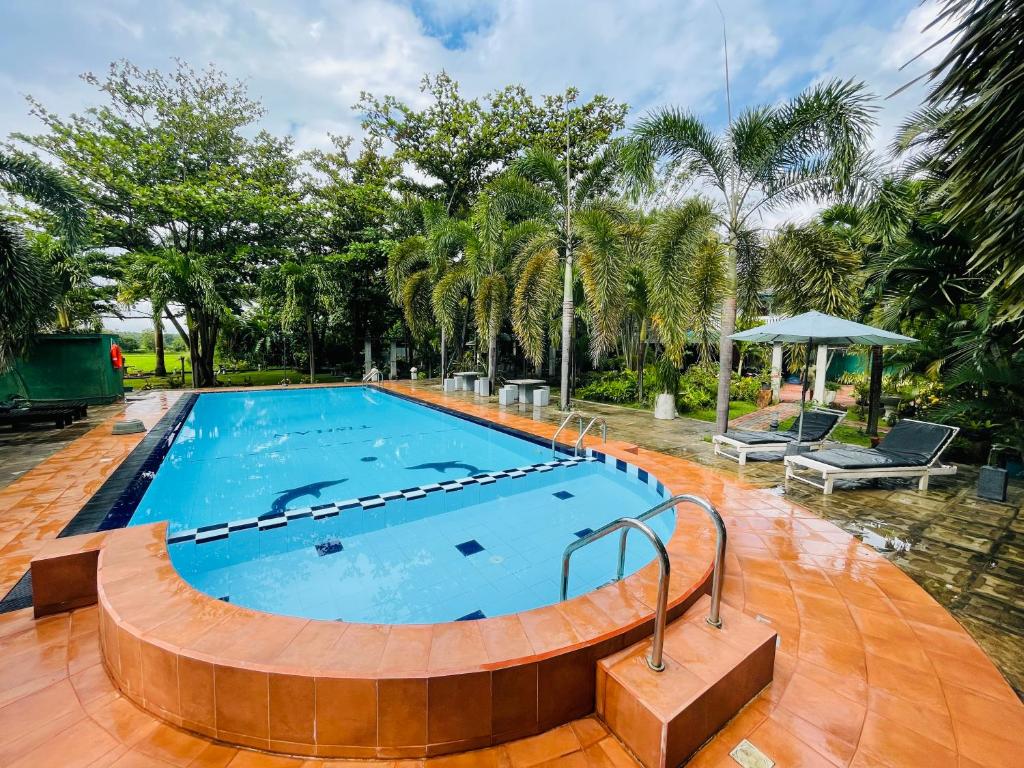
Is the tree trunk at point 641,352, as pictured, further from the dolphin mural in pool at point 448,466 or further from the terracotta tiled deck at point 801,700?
the terracotta tiled deck at point 801,700

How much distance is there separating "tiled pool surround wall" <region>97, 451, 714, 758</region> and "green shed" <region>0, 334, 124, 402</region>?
1188 centimetres

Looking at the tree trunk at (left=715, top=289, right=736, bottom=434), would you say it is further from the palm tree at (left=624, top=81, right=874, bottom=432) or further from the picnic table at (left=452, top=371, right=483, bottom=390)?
the picnic table at (left=452, top=371, right=483, bottom=390)

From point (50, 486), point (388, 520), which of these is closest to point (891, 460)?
point (388, 520)

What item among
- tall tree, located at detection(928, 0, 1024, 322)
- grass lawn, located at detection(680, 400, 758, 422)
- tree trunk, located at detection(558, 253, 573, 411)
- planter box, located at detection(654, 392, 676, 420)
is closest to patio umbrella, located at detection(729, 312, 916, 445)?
tall tree, located at detection(928, 0, 1024, 322)

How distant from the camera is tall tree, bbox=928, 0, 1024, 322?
2.30 meters

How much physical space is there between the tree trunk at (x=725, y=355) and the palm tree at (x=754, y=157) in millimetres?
18

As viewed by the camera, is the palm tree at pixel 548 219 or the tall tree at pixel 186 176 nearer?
the palm tree at pixel 548 219

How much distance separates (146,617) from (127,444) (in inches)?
270

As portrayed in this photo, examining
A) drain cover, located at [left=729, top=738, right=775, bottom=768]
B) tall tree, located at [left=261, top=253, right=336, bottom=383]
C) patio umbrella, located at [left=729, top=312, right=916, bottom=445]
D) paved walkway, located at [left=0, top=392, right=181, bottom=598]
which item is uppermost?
tall tree, located at [left=261, top=253, right=336, bottom=383]

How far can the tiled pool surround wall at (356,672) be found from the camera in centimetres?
193

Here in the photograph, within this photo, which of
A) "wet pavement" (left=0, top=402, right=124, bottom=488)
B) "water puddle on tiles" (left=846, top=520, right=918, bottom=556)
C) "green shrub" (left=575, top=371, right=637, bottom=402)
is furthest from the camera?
"green shrub" (left=575, top=371, right=637, bottom=402)

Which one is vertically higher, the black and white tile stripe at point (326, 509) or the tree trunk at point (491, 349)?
the tree trunk at point (491, 349)

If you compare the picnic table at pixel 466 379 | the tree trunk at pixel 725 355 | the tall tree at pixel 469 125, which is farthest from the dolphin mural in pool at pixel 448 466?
the tall tree at pixel 469 125

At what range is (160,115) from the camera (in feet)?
52.5
